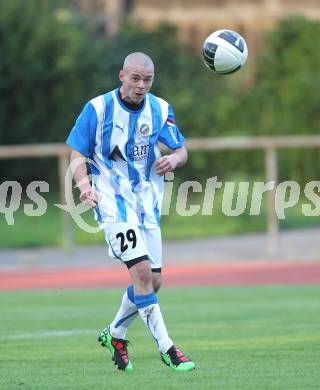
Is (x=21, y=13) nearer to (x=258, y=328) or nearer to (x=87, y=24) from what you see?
(x=87, y=24)

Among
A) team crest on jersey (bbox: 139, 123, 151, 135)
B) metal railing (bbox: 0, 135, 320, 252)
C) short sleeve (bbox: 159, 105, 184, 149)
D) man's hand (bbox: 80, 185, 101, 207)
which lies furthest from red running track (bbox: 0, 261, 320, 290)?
man's hand (bbox: 80, 185, 101, 207)

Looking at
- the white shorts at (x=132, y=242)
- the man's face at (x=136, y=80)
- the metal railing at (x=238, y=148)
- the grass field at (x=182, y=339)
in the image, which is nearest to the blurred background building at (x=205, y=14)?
the metal railing at (x=238, y=148)

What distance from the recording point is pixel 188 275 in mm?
18000

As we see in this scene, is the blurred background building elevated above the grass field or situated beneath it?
elevated above

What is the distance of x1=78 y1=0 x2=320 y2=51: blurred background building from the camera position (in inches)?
1266

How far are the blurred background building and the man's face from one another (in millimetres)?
23259

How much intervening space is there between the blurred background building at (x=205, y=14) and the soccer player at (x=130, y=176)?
23177 millimetres

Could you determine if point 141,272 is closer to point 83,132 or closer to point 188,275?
point 83,132

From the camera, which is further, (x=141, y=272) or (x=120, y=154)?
(x=120, y=154)

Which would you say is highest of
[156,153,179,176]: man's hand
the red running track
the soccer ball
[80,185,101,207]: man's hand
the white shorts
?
the soccer ball

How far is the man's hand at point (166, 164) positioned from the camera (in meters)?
8.52

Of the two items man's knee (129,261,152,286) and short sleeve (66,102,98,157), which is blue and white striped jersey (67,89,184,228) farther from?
man's knee (129,261,152,286)

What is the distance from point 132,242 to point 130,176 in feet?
1.71

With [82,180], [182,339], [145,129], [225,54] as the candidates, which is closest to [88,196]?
[82,180]
